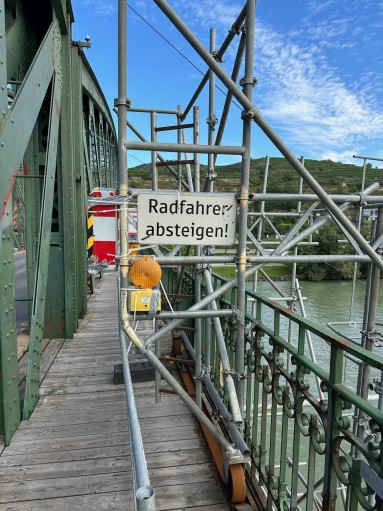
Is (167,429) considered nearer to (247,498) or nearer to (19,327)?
(247,498)

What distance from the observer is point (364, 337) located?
298cm

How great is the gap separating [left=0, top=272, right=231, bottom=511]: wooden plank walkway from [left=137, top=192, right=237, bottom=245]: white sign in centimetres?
167

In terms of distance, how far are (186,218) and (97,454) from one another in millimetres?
1986

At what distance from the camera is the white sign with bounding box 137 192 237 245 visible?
2.17m

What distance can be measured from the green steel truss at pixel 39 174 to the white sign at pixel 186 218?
48.3 inches

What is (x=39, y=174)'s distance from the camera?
4.96 metres

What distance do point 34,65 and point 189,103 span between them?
56.4 inches

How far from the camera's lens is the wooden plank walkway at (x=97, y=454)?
7.76 ft

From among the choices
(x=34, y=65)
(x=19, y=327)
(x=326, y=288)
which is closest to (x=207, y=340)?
(x=34, y=65)

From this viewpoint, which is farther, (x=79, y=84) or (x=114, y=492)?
(x=79, y=84)

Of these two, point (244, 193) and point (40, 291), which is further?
point (40, 291)

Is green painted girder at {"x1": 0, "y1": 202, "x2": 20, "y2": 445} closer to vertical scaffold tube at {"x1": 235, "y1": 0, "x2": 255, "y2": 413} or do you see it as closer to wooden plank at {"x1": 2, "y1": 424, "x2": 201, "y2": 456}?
wooden plank at {"x1": 2, "y1": 424, "x2": 201, "y2": 456}

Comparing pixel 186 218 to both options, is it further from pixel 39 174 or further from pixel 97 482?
pixel 39 174

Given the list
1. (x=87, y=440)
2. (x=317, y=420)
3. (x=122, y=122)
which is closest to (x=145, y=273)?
(x=122, y=122)
